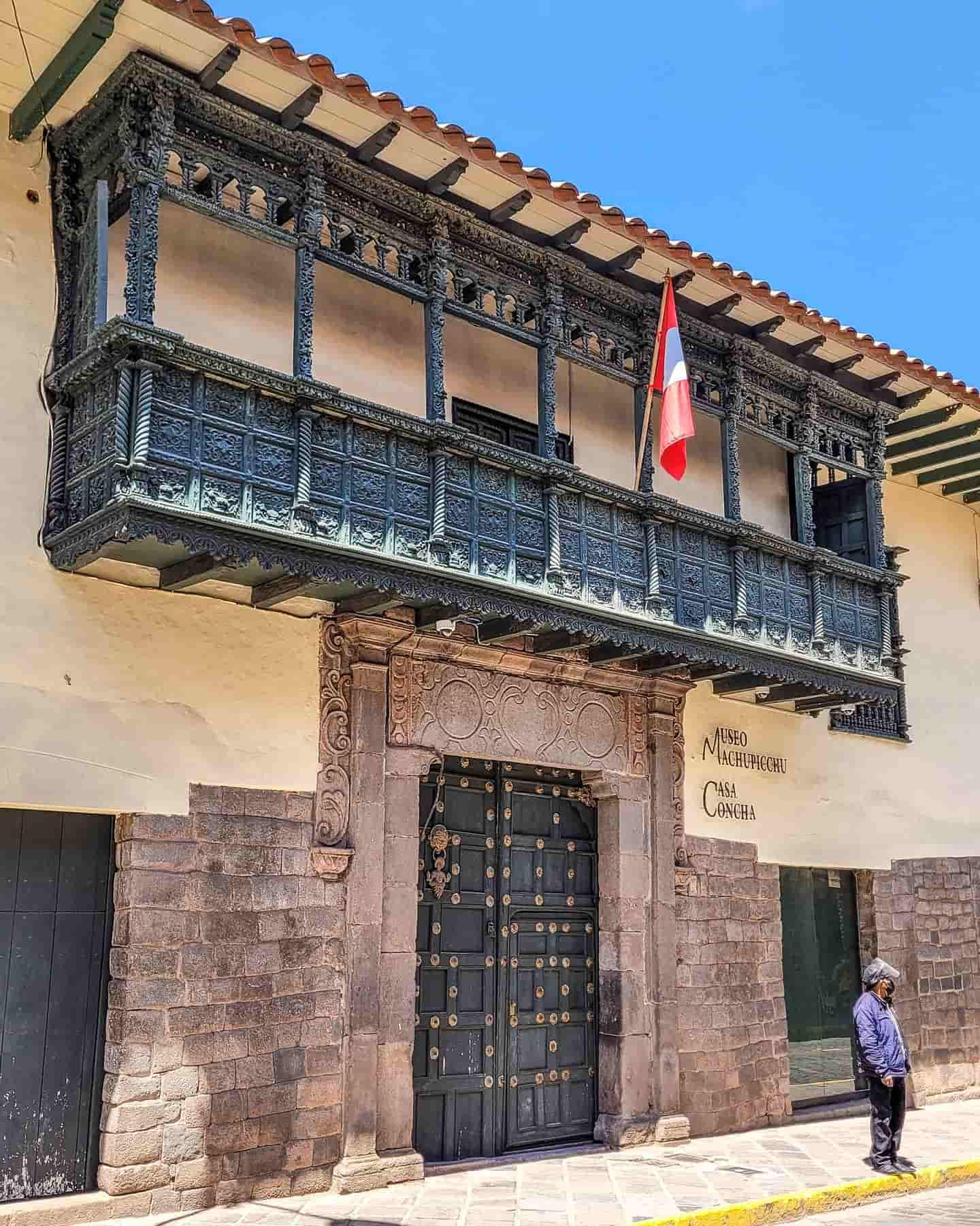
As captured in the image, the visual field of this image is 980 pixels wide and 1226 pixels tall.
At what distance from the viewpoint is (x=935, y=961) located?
12180 millimetres

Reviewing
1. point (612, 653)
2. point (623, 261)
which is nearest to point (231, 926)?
point (612, 653)

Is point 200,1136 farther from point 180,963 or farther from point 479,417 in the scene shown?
point 479,417

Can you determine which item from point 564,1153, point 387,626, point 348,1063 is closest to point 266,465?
point 387,626

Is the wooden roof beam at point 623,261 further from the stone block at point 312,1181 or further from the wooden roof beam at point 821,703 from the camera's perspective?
the stone block at point 312,1181

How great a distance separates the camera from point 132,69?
6660mm

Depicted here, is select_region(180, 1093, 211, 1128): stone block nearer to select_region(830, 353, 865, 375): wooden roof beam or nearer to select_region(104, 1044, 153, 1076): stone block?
select_region(104, 1044, 153, 1076): stone block

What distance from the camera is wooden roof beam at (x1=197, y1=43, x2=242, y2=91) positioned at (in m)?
6.61

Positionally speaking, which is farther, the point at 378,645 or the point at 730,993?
the point at 730,993

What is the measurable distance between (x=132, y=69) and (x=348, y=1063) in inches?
233

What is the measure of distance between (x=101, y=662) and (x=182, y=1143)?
2.70m

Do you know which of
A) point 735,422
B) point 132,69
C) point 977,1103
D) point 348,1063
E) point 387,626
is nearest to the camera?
point 132,69

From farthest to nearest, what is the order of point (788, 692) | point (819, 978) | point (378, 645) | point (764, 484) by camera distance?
point (764, 484) → point (819, 978) → point (788, 692) → point (378, 645)

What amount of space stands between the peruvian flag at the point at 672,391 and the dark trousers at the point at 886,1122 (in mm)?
4436

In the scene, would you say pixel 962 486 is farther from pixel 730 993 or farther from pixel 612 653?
pixel 730 993
